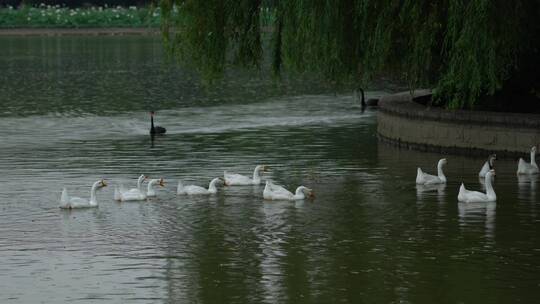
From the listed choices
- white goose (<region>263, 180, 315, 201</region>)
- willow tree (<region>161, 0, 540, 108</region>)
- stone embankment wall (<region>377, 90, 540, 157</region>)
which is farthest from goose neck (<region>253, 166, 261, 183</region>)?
stone embankment wall (<region>377, 90, 540, 157</region>)

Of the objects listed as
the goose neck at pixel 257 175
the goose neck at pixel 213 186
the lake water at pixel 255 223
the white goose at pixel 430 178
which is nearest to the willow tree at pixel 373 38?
the white goose at pixel 430 178

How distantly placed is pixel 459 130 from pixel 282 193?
21.3 ft

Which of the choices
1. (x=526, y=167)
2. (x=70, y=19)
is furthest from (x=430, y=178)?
(x=70, y=19)

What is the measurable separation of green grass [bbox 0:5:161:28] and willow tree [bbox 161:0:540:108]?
80.6 meters

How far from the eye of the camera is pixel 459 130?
2873 centimetres

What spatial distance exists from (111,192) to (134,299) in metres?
8.67

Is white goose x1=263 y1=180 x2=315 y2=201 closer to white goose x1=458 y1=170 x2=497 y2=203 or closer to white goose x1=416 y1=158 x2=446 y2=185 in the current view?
white goose x1=416 y1=158 x2=446 y2=185

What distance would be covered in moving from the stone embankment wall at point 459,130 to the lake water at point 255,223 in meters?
0.39

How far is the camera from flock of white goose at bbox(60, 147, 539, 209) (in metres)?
22.9

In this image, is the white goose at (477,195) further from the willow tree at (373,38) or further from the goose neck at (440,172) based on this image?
the willow tree at (373,38)

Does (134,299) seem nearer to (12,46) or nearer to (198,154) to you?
(198,154)

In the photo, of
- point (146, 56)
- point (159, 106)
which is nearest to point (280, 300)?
point (159, 106)

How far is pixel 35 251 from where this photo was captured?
1925cm

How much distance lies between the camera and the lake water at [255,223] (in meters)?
17.0
